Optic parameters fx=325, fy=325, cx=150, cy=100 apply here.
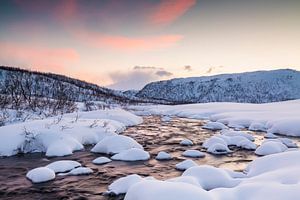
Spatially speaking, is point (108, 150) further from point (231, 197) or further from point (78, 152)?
point (231, 197)

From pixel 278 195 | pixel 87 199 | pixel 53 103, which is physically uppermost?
pixel 53 103

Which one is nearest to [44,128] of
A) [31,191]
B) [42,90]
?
[31,191]

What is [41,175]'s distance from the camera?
7234 mm

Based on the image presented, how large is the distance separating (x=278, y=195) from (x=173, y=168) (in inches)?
162

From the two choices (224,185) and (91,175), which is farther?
(91,175)

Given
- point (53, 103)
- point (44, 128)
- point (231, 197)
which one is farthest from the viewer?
point (53, 103)

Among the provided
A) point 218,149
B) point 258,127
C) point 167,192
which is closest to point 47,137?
point 218,149

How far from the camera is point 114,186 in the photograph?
6473mm

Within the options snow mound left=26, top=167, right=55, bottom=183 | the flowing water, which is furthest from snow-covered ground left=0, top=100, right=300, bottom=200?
the flowing water

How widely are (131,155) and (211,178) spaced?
11.7 feet

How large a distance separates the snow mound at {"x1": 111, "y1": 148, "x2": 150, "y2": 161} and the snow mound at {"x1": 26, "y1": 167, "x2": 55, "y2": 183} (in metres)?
2.30

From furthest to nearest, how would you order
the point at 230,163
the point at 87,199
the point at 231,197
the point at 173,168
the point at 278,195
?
the point at 230,163 < the point at 173,168 < the point at 87,199 < the point at 231,197 < the point at 278,195

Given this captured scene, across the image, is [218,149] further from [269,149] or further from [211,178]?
[211,178]

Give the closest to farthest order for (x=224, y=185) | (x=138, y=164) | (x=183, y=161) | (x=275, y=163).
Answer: (x=224, y=185)
(x=275, y=163)
(x=183, y=161)
(x=138, y=164)
